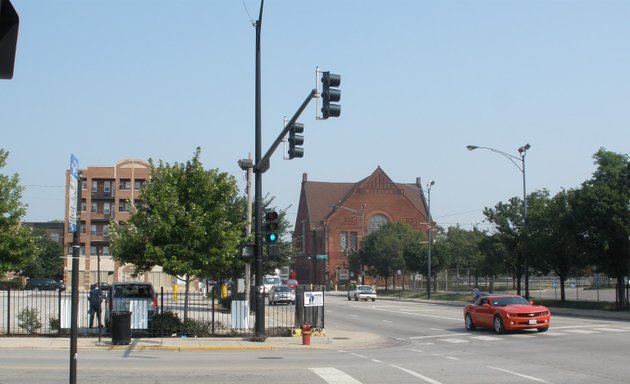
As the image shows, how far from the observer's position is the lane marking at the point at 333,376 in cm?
1357

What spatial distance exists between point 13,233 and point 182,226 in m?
5.32

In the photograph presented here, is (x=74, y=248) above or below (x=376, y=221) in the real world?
below

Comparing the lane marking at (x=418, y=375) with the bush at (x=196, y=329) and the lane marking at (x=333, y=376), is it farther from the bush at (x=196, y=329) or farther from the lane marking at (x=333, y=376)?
the bush at (x=196, y=329)

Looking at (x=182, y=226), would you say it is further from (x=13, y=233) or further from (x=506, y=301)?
(x=506, y=301)

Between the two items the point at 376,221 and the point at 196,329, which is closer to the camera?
the point at 196,329

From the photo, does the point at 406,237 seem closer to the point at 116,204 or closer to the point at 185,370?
the point at 116,204

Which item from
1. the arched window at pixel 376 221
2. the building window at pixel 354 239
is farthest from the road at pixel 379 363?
the arched window at pixel 376 221

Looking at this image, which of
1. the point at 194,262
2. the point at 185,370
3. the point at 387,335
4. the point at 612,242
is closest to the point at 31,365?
the point at 185,370

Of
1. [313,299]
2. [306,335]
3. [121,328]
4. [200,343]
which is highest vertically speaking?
[313,299]

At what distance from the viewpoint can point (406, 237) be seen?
3575 inches

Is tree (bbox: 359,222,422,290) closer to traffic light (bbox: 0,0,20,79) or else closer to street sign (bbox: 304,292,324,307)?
street sign (bbox: 304,292,324,307)

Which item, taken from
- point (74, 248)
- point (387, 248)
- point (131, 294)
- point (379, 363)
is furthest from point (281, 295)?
point (74, 248)

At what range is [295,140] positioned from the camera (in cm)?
1845

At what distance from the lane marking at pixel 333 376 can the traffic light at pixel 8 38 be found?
1047cm
